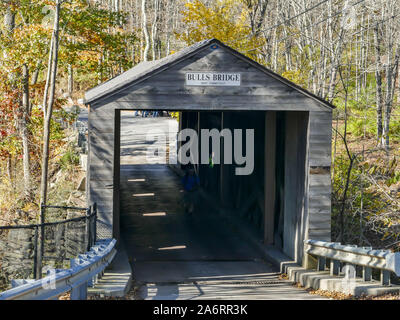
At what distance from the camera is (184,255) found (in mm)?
14641

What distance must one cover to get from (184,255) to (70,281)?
7153mm

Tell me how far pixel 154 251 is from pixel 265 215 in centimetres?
311

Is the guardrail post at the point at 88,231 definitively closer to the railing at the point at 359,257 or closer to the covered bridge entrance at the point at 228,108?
the covered bridge entrance at the point at 228,108

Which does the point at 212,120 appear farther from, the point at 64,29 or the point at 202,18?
the point at 202,18

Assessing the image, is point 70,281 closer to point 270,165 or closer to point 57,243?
point 57,243

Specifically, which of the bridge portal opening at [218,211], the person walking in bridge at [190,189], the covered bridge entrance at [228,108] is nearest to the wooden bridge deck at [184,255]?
the bridge portal opening at [218,211]

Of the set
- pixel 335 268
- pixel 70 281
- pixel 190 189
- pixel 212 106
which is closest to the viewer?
pixel 70 281

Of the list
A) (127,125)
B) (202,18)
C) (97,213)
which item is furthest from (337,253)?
(127,125)

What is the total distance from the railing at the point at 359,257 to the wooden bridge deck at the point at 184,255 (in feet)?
2.89

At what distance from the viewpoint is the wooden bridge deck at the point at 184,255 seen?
36.1 ft

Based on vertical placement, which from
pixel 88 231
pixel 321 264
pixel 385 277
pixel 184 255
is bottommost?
pixel 184 255

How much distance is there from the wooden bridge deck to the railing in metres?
0.88

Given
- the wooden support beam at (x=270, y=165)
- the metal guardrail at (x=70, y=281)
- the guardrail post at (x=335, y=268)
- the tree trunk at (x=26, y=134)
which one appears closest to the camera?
the metal guardrail at (x=70, y=281)

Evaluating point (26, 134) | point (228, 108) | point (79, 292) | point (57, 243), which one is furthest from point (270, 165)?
point (26, 134)
